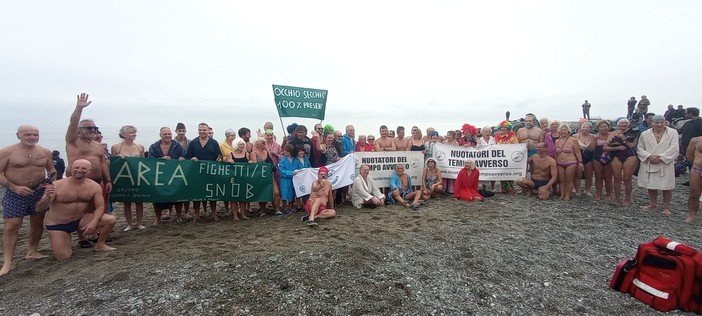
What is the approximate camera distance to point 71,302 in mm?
3098

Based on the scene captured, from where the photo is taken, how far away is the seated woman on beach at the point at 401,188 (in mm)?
7297

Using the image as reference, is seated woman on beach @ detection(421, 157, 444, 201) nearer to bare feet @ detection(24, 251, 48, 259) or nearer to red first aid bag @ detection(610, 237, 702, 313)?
red first aid bag @ detection(610, 237, 702, 313)

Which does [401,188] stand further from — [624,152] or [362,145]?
[624,152]

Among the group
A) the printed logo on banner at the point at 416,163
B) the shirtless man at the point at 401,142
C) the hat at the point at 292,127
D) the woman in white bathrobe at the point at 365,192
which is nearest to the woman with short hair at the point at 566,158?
the printed logo on banner at the point at 416,163

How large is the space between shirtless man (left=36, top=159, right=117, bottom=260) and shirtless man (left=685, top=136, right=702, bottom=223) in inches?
370

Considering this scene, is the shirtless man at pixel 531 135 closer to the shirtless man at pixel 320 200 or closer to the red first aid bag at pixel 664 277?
the red first aid bag at pixel 664 277

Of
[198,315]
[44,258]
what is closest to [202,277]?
[198,315]

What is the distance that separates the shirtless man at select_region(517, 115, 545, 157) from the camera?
25.4 ft

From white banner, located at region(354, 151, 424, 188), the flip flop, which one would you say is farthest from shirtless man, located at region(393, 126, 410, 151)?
the flip flop

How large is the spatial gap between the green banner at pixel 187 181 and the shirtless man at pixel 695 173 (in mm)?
7656

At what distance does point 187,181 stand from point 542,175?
7689 mm

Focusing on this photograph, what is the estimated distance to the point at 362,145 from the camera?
8.35 m

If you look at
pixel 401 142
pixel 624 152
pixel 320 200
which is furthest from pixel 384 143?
pixel 624 152

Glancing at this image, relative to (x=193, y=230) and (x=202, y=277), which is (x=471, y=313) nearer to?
(x=202, y=277)
